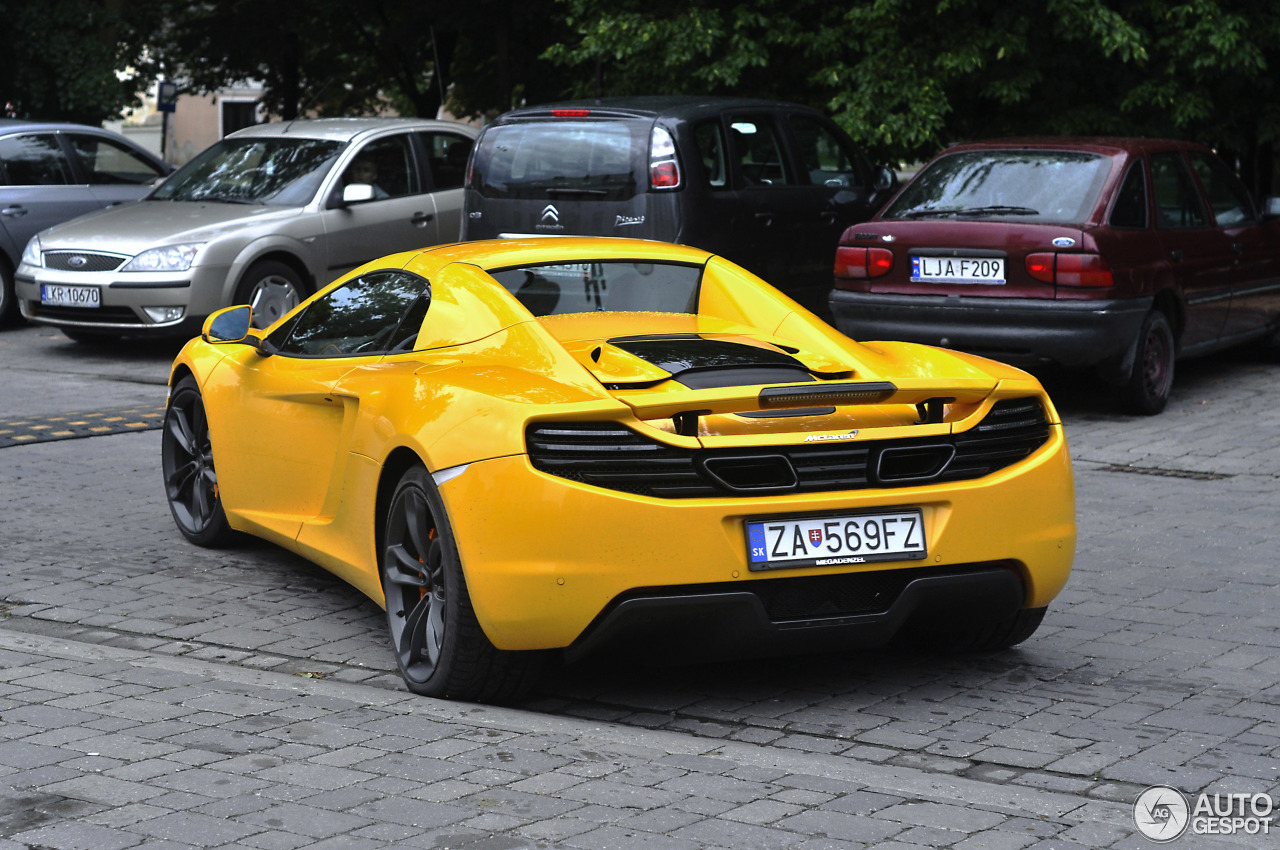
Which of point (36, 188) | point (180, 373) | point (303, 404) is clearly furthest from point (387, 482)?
point (36, 188)

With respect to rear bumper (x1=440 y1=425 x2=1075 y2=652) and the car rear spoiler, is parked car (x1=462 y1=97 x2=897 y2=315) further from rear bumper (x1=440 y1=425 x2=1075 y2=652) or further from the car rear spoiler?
rear bumper (x1=440 y1=425 x2=1075 y2=652)

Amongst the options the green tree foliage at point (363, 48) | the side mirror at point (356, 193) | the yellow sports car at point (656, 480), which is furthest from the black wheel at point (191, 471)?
the green tree foliage at point (363, 48)

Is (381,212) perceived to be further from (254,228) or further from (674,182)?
(674,182)

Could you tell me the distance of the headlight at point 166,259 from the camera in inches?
489

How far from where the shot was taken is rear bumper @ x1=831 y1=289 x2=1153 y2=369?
30.9 ft

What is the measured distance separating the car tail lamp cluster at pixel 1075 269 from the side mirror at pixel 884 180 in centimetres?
369

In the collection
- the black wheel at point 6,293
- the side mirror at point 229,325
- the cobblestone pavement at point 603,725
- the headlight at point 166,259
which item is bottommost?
the cobblestone pavement at point 603,725

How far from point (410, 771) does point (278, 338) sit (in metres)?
2.52

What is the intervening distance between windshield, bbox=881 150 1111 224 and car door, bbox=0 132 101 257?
8.47 meters

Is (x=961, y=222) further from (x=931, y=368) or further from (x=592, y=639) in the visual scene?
(x=592, y=639)

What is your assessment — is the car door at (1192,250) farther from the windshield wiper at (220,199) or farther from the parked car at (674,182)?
the windshield wiper at (220,199)

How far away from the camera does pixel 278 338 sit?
619 centimetres

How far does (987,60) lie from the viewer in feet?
48.6

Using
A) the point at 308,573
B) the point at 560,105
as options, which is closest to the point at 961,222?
the point at 560,105
